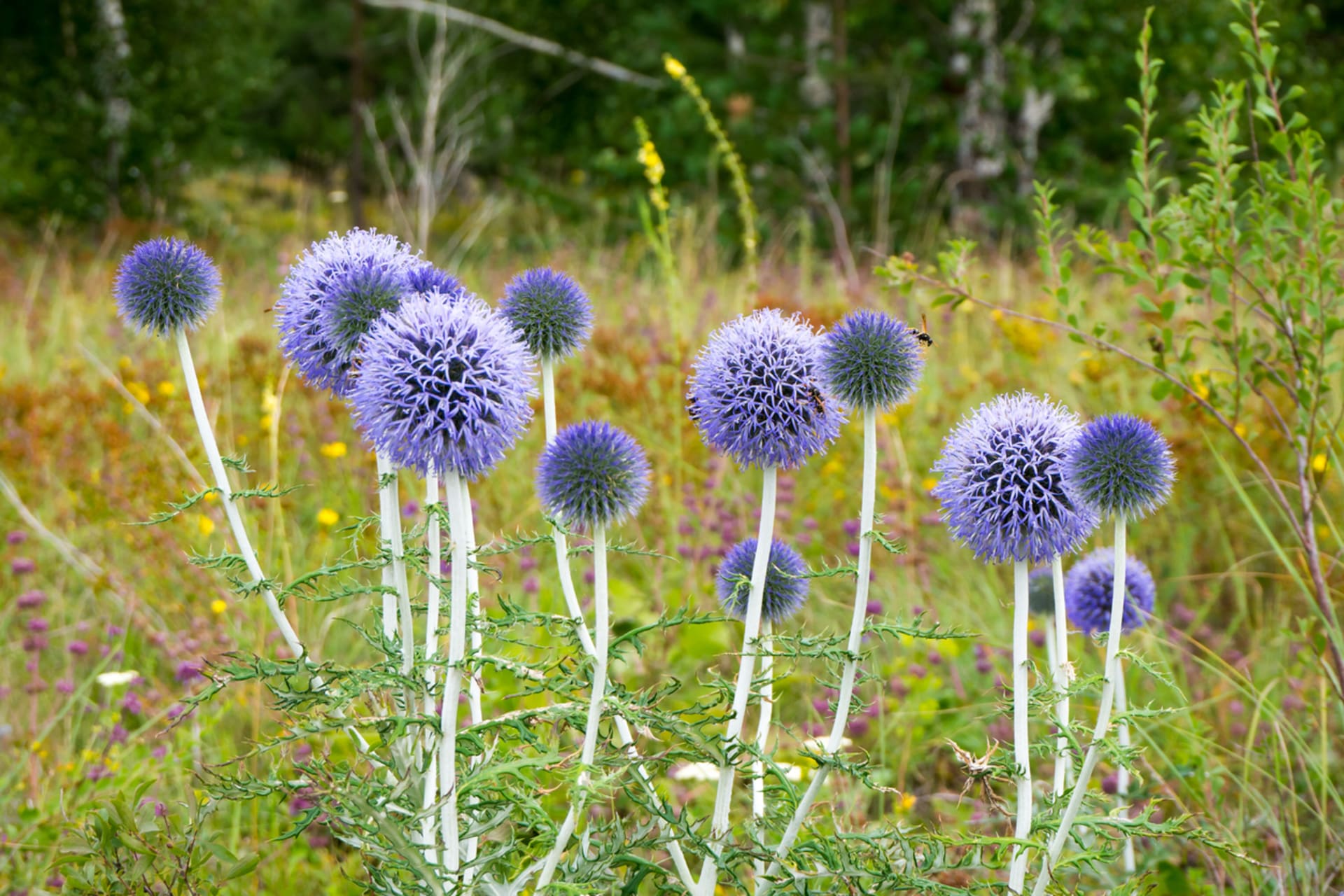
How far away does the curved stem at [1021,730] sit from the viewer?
6.19 feet

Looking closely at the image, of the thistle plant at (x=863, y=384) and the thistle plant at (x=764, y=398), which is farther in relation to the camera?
the thistle plant at (x=764, y=398)

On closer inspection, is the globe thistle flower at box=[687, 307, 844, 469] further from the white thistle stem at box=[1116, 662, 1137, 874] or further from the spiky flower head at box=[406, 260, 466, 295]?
the white thistle stem at box=[1116, 662, 1137, 874]

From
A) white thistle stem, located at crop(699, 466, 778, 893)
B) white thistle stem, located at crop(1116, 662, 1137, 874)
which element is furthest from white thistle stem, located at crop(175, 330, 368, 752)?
white thistle stem, located at crop(1116, 662, 1137, 874)

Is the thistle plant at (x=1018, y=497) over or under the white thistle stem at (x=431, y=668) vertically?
over

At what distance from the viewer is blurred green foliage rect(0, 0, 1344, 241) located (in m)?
12.3

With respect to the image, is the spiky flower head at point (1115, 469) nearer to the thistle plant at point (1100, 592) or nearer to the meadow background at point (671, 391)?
the meadow background at point (671, 391)

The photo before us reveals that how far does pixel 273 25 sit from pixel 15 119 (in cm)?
718

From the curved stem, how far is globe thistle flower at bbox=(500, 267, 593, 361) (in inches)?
39.3

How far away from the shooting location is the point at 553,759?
180cm

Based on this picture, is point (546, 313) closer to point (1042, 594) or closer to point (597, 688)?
point (597, 688)

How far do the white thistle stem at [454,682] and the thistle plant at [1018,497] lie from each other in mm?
879

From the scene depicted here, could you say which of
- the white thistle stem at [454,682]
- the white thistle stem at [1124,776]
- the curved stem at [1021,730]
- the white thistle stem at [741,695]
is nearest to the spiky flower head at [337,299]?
the white thistle stem at [454,682]

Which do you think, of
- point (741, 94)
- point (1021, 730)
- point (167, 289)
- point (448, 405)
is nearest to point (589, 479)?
point (448, 405)

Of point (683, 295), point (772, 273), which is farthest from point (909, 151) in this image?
point (683, 295)
